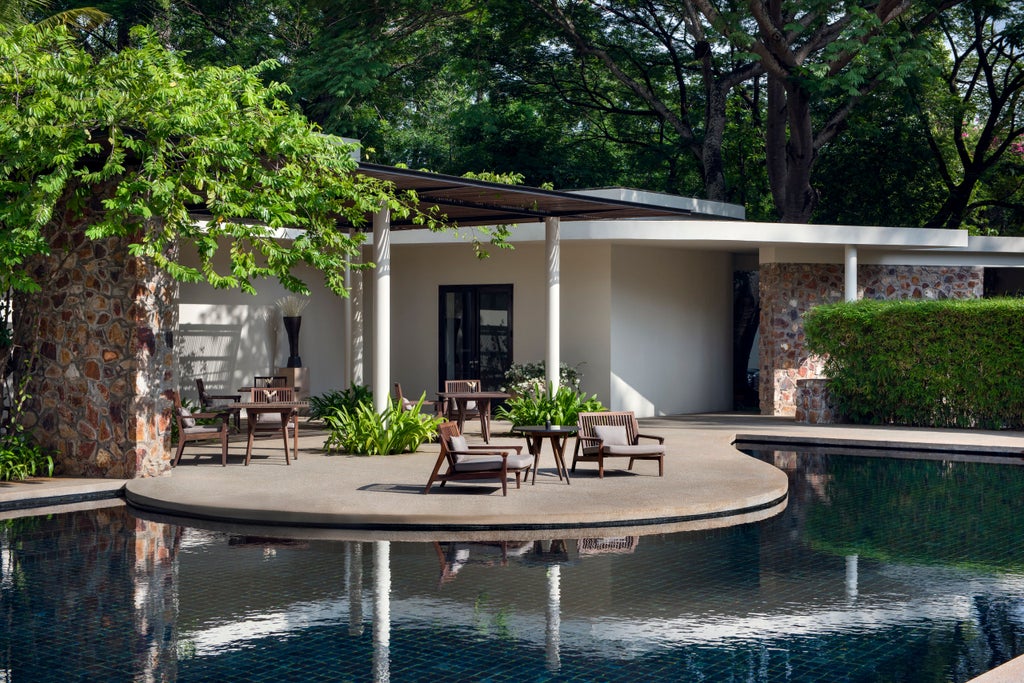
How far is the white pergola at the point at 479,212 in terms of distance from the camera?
13.5 m

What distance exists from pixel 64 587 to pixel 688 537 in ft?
15.9

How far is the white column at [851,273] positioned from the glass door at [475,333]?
242 inches

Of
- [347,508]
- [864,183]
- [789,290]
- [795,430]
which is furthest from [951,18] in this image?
[347,508]

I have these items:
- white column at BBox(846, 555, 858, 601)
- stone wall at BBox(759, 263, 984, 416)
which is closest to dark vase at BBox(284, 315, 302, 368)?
stone wall at BBox(759, 263, 984, 416)

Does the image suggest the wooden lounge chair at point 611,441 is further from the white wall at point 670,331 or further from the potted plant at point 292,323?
the potted plant at point 292,323

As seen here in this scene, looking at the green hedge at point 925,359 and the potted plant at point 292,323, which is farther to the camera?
the potted plant at point 292,323

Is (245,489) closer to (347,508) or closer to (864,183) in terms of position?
(347,508)

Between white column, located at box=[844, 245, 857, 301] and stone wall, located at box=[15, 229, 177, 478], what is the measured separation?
1258 centimetres

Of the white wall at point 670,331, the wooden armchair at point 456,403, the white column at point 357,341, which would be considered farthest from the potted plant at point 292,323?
the white wall at point 670,331

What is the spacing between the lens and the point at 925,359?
19.0m

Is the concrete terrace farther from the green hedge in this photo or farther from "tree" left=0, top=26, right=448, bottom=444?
the green hedge

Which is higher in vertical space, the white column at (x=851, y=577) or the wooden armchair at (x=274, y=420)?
the wooden armchair at (x=274, y=420)

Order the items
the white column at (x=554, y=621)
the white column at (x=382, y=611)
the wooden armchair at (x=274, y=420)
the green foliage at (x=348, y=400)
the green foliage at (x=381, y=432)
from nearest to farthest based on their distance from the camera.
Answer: the white column at (x=382, y=611)
the white column at (x=554, y=621)
the wooden armchair at (x=274, y=420)
the green foliage at (x=381, y=432)
the green foliage at (x=348, y=400)

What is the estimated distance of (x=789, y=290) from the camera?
2189cm
